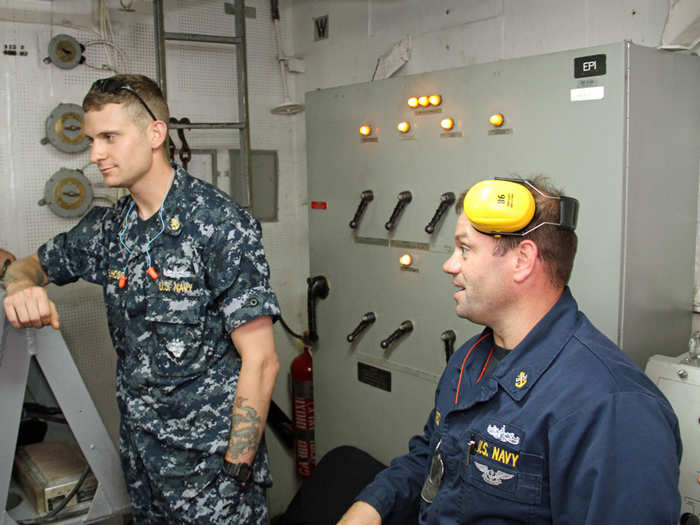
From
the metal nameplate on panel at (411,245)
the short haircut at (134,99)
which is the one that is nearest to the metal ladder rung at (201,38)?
the short haircut at (134,99)

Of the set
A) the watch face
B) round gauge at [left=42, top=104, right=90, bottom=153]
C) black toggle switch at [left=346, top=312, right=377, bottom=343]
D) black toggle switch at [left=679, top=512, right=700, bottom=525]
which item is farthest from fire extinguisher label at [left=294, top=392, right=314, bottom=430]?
black toggle switch at [left=679, top=512, right=700, bottom=525]

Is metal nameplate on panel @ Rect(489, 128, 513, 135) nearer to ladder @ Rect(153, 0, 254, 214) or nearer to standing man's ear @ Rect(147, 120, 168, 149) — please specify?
standing man's ear @ Rect(147, 120, 168, 149)

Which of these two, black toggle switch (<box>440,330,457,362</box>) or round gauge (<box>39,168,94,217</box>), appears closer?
black toggle switch (<box>440,330,457,362</box>)

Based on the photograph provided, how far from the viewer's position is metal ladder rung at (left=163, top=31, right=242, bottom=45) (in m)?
2.80

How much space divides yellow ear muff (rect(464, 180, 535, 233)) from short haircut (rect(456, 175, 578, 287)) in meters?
0.02

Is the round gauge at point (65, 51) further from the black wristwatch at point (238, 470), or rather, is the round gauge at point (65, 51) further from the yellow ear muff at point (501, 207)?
the yellow ear muff at point (501, 207)

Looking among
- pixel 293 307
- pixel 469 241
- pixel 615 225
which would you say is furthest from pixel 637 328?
pixel 293 307

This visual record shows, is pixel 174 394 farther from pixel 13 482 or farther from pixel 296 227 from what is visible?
pixel 296 227

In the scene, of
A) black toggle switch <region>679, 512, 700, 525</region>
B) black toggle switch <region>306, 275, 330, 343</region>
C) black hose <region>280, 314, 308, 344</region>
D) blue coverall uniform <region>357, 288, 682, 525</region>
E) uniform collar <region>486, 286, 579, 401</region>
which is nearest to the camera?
blue coverall uniform <region>357, 288, 682, 525</region>

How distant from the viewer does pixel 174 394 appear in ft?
5.76

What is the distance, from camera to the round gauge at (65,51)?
8.90ft

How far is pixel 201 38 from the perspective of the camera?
113 inches

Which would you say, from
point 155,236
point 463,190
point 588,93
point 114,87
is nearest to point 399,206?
point 463,190

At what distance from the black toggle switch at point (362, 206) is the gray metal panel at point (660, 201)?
0.99m
